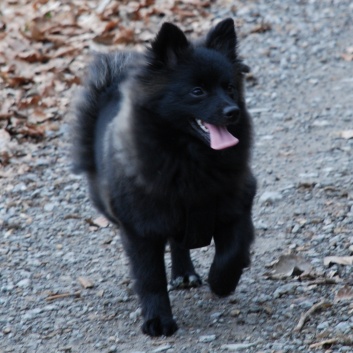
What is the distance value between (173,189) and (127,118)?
46cm

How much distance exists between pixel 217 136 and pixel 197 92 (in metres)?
0.25

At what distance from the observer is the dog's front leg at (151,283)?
4.34 m

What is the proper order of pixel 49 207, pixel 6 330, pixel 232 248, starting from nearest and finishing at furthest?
pixel 232 248
pixel 6 330
pixel 49 207

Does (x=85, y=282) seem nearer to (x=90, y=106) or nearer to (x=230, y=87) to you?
(x=90, y=106)

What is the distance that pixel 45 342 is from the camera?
4.48 metres

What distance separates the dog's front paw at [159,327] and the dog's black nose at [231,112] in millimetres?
1161

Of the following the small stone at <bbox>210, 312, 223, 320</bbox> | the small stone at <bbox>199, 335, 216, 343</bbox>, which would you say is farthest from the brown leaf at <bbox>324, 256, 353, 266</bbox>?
the small stone at <bbox>199, 335, 216, 343</bbox>

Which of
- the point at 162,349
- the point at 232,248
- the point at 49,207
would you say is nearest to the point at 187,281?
the point at 232,248

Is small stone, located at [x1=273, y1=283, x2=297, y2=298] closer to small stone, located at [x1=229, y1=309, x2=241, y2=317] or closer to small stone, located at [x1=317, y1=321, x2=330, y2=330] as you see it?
small stone, located at [x1=229, y1=309, x2=241, y2=317]

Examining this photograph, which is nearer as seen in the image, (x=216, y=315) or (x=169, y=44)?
(x=169, y=44)

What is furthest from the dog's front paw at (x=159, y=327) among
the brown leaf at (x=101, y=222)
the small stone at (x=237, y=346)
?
the brown leaf at (x=101, y=222)

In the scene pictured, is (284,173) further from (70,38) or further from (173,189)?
(70,38)

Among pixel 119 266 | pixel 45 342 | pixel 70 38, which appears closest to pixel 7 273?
pixel 119 266

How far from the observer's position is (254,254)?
528cm
